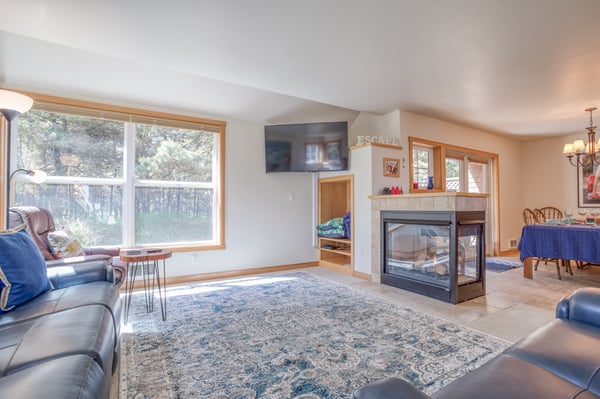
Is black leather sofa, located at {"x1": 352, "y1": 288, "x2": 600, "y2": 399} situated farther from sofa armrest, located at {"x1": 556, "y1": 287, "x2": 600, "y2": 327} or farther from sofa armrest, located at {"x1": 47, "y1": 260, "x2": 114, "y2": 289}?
sofa armrest, located at {"x1": 47, "y1": 260, "x2": 114, "y2": 289}

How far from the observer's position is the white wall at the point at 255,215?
4.36m

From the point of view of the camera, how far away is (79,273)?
2.20m

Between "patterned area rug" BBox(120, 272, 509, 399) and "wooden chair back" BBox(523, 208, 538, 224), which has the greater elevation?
"wooden chair back" BBox(523, 208, 538, 224)

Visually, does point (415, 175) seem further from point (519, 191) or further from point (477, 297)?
point (519, 191)

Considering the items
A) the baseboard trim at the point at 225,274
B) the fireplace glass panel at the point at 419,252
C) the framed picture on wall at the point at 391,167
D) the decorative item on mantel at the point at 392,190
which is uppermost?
the framed picture on wall at the point at 391,167

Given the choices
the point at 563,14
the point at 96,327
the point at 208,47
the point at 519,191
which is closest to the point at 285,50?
the point at 208,47

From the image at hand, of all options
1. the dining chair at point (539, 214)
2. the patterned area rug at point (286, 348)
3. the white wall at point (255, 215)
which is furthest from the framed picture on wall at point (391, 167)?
the dining chair at point (539, 214)

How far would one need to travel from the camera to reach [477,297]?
10.8ft

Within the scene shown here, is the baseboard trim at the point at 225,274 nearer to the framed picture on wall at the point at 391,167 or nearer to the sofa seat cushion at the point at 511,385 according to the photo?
the framed picture on wall at the point at 391,167

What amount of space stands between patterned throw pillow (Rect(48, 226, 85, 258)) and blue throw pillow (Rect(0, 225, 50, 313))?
0.99 m

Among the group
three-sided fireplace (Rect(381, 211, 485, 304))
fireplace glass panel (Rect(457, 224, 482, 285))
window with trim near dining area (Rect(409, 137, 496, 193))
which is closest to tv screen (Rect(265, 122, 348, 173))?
window with trim near dining area (Rect(409, 137, 496, 193))

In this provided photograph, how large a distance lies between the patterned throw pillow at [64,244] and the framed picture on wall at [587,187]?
7680 mm

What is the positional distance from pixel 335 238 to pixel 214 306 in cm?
227

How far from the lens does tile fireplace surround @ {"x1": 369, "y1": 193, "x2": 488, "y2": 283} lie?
3.15 metres
